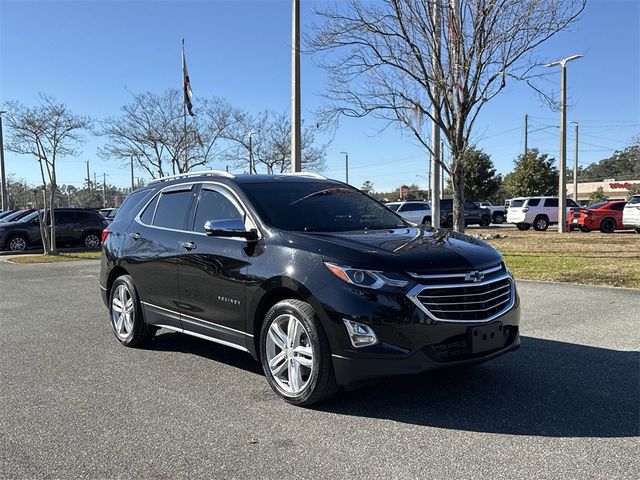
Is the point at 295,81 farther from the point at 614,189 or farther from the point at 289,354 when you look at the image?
the point at 614,189

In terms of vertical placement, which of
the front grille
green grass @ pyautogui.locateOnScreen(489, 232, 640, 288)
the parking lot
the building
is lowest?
the parking lot

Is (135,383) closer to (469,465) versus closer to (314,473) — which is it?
(314,473)

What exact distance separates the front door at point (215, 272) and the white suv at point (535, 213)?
25.8 m

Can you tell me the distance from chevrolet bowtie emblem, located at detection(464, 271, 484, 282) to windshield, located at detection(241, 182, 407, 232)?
118 centimetres

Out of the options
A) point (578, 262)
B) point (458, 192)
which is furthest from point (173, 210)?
point (578, 262)

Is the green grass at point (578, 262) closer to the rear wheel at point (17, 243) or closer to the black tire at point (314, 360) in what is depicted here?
the black tire at point (314, 360)

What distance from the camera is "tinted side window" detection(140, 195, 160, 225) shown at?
6156 millimetres

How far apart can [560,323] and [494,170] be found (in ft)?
161

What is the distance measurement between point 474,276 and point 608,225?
24096mm

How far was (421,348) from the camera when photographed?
3865mm

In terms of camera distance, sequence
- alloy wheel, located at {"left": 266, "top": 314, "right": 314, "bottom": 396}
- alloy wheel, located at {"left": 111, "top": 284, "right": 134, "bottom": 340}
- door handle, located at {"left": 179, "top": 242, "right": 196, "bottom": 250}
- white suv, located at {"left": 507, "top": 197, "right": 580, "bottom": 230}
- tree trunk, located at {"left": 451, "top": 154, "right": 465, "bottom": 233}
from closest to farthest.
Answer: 1. alloy wheel, located at {"left": 266, "top": 314, "right": 314, "bottom": 396}
2. door handle, located at {"left": 179, "top": 242, "right": 196, "bottom": 250}
3. alloy wheel, located at {"left": 111, "top": 284, "right": 134, "bottom": 340}
4. tree trunk, located at {"left": 451, "top": 154, "right": 465, "bottom": 233}
5. white suv, located at {"left": 507, "top": 197, "right": 580, "bottom": 230}

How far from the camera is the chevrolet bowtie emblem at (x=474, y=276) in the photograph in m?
4.09

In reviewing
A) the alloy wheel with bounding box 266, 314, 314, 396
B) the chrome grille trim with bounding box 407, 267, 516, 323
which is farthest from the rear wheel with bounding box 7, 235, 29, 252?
the chrome grille trim with bounding box 407, 267, 516, 323

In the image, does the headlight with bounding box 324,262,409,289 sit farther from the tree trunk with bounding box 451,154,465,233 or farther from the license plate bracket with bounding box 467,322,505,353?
the tree trunk with bounding box 451,154,465,233
